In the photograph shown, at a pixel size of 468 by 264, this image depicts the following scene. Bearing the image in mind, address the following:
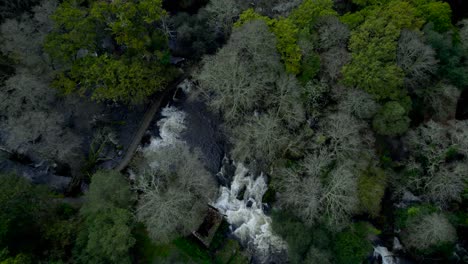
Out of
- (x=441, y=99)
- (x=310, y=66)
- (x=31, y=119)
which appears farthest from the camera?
(x=310, y=66)

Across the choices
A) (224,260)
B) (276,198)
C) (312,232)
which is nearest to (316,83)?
(276,198)

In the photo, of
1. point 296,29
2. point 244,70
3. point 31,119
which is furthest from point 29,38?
point 296,29

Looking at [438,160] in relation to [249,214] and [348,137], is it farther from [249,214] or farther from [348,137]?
[249,214]

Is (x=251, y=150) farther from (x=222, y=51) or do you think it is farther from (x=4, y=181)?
(x=4, y=181)

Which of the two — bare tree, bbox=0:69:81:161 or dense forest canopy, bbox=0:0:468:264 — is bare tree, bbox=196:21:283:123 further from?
bare tree, bbox=0:69:81:161

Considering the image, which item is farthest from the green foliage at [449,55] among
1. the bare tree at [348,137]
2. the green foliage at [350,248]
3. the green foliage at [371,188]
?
the green foliage at [350,248]

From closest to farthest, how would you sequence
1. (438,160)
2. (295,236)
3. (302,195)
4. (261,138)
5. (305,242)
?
(305,242)
(295,236)
(302,195)
(438,160)
(261,138)

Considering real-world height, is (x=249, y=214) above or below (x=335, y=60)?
below

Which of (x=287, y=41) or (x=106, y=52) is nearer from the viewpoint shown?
(x=287, y=41)
